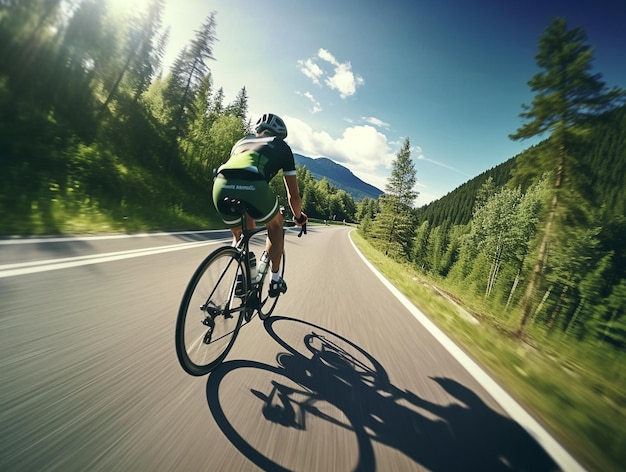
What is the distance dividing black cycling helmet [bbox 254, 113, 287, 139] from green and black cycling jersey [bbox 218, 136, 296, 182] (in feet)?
0.63

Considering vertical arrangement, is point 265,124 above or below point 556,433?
above

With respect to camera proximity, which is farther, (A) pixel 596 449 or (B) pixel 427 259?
(B) pixel 427 259

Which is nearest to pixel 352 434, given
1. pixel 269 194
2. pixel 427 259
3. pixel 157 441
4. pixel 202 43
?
pixel 157 441

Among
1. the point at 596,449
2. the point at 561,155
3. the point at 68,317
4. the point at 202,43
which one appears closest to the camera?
the point at 596,449

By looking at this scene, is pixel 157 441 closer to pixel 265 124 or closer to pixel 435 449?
pixel 435 449

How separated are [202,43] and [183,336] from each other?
118 feet

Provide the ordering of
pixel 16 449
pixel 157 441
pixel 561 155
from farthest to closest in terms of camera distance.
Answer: pixel 561 155
pixel 157 441
pixel 16 449

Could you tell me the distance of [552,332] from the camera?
19.5 feet

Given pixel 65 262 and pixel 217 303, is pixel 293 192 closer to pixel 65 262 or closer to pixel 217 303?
pixel 217 303

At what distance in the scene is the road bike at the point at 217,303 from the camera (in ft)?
7.31

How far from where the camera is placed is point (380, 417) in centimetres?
217

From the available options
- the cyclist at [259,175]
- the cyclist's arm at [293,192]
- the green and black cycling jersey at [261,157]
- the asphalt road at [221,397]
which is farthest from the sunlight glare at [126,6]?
the cyclist's arm at [293,192]

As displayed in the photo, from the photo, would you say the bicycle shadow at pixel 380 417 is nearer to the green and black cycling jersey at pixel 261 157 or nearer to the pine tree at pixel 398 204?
the green and black cycling jersey at pixel 261 157

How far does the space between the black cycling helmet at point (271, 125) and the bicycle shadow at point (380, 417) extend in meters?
2.39
